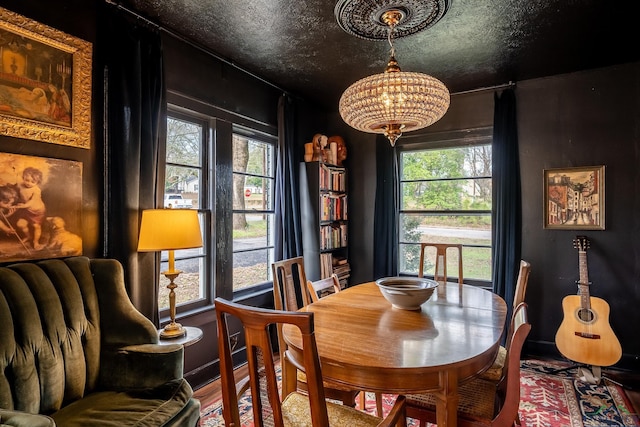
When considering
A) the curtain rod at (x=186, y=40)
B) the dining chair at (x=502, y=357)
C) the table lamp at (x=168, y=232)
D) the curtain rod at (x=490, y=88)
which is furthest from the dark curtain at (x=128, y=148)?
the curtain rod at (x=490, y=88)

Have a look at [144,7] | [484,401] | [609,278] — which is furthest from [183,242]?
[609,278]

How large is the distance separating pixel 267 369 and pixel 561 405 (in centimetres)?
234

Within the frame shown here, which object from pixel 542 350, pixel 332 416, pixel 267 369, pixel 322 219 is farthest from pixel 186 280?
pixel 542 350

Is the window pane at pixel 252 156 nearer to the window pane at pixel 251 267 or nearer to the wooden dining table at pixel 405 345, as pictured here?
the window pane at pixel 251 267

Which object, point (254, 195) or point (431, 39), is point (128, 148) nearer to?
point (254, 195)

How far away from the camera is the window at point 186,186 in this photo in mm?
2588

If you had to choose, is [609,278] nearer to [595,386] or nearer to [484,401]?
[595,386]

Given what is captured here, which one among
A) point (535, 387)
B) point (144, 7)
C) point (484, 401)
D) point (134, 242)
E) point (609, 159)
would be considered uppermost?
point (144, 7)

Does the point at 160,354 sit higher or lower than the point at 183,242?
lower

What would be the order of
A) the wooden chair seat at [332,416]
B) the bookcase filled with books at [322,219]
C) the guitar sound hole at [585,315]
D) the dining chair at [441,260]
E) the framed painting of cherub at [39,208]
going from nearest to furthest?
1. the wooden chair seat at [332,416]
2. the framed painting of cherub at [39,208]
3. the guitar sound hole at [585,315]
4. the dining chair at [441,260]
5. the bookcase filled with books at [322,219]

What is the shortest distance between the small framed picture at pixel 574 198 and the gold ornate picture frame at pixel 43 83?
3.67m

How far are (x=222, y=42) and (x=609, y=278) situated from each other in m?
3.71

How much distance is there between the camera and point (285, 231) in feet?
11.4

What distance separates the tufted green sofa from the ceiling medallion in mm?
1959
